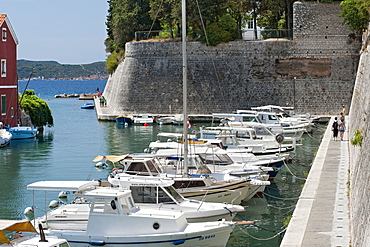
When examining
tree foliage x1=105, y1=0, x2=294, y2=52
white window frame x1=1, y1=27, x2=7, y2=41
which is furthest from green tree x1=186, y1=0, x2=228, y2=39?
white window frame x1=1, y1=27, x2=7, y2=41

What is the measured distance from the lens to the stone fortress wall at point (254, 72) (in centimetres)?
4619

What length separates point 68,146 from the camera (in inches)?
1398

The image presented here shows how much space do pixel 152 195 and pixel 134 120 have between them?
3148 cm

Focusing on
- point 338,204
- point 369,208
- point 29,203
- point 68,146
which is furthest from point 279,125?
point 369,208

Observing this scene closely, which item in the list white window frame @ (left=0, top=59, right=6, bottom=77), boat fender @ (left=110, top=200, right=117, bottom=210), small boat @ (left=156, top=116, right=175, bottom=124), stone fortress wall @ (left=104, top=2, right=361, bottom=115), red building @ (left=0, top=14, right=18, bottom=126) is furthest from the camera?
stone fortress wall @ (left=104, top=2, right=361, bottom=115)

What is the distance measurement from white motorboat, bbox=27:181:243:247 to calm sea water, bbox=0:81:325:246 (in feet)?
6.28

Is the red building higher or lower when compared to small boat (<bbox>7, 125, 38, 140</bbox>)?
higher

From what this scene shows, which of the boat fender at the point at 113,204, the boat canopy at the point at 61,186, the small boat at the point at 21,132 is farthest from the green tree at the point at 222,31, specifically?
the boat fender at the point at 113,204

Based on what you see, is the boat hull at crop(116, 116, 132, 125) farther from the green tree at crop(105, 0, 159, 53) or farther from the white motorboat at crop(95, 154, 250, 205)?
the white motorboat at crop(95, 154, 250, 205)

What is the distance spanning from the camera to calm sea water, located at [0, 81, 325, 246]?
1820 centimetres

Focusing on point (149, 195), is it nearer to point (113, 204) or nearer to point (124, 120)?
point (113, 204)

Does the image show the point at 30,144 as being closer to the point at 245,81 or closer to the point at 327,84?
the point at 245,81

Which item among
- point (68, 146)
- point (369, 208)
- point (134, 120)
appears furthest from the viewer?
point (134, 120)

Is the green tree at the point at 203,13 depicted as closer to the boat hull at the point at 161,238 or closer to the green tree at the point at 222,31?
the green tree at the point at 222,31
